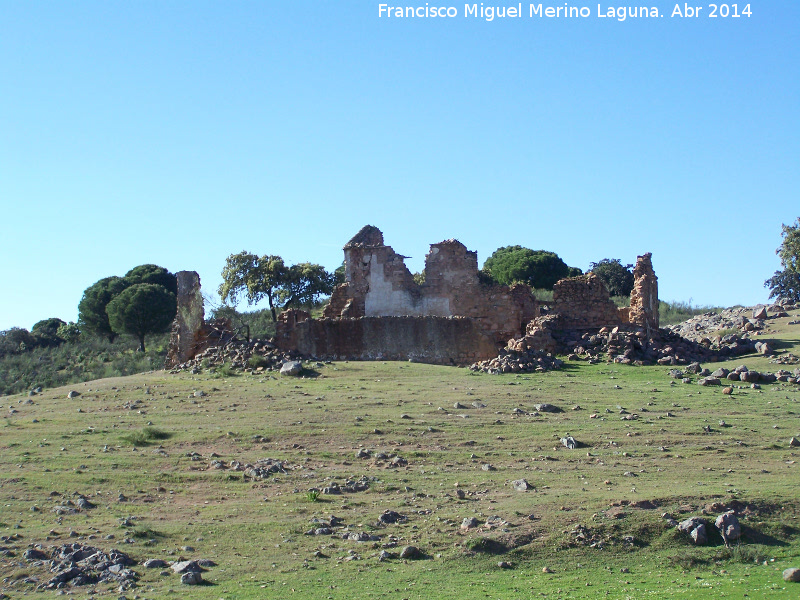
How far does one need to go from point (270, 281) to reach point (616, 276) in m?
14.8

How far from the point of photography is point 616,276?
45.0m

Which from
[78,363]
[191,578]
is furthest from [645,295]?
[78,363]

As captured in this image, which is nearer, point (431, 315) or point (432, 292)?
point (431, 315)

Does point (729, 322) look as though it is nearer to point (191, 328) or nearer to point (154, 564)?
point (191, 328)

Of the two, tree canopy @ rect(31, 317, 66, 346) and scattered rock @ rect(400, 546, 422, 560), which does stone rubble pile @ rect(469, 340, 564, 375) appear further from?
tree canopy @ rect(31, 317, 66, 346)

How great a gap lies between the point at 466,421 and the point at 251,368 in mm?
6172

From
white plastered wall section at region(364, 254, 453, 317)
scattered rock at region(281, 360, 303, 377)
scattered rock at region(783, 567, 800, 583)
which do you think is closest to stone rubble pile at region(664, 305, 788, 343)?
white plastered wall section at region(364, 254, 453, 317)

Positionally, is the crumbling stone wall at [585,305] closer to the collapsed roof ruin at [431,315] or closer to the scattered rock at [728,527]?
the collapsed roof ruin at [431,315]

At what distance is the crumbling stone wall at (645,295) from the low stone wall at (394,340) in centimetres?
384

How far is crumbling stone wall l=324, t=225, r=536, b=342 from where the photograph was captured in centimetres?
2505

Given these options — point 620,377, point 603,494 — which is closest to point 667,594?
point 603,494

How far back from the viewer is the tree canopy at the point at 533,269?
46312 mm

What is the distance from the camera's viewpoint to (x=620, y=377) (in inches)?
715

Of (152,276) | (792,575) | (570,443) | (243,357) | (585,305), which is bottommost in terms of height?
(792,575)
